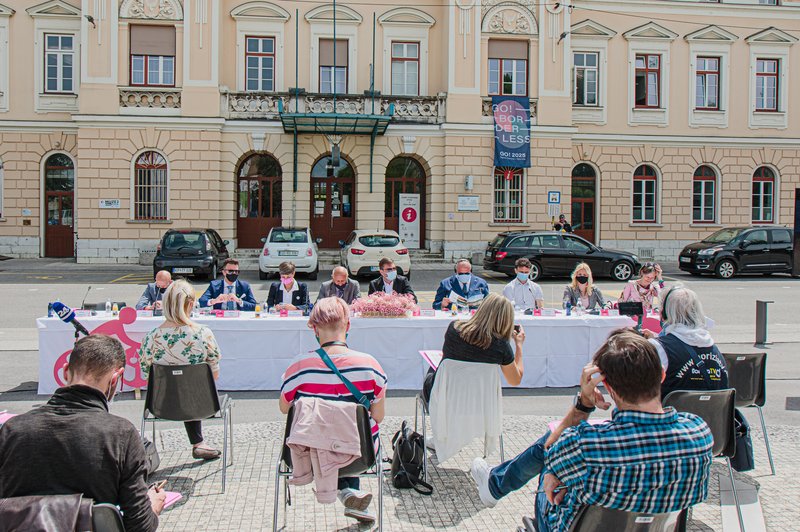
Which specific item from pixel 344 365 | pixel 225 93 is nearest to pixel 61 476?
pixel 344 365

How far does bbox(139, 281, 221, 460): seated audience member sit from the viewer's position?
18.4ft

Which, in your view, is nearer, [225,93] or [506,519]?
[506,519]

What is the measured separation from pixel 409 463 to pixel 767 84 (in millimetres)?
29690

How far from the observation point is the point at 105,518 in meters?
2.82

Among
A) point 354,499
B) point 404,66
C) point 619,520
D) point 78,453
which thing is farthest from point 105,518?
point 404,66

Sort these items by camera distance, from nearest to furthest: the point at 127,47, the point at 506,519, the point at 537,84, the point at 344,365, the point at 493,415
Result: the point at 344,365, the point at 506,519, the point at 493,415, the point at 127,47, the point at 537,84

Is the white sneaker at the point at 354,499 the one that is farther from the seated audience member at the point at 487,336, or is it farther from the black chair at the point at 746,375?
the black chair at the point at 746,375

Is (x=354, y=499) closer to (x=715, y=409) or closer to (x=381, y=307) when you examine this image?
(x=715, y=409)

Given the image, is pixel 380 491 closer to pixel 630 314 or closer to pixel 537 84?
pixel 630 314

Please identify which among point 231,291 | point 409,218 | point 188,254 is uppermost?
point 409,218

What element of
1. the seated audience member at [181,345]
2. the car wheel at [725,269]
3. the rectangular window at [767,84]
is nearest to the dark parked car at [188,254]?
the seated audience member at [181,345]

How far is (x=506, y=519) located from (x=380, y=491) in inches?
38.5

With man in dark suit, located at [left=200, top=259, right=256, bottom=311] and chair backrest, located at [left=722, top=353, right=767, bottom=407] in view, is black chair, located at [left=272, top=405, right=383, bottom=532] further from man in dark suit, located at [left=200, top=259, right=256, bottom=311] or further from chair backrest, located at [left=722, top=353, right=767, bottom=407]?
man in dark suit, located at [left=200, top=259, right=256, bottom=311]

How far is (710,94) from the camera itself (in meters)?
28.9
